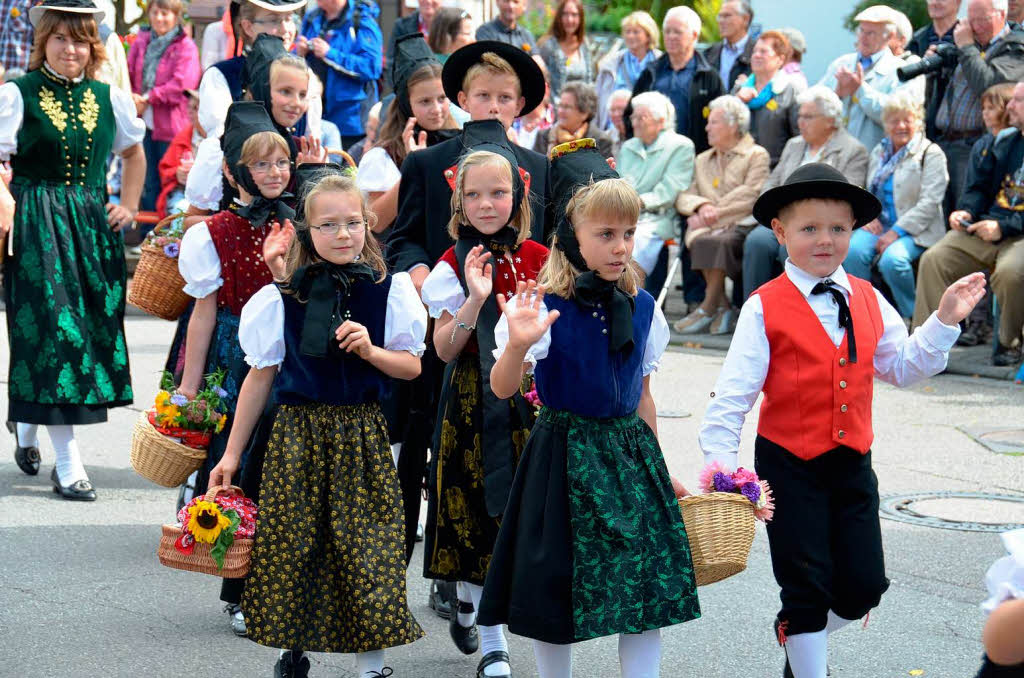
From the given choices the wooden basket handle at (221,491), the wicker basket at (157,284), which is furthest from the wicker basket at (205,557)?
the wicker basket at (157,284)

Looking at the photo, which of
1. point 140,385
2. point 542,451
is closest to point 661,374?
point 140,385

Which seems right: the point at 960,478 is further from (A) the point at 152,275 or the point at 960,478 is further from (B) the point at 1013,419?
(A) the point at 152,275

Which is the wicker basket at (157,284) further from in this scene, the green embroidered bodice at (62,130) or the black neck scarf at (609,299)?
the black neck scarf at (609,299)

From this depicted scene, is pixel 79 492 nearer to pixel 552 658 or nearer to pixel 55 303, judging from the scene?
pixel 55 303

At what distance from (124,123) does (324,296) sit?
10.4 feet

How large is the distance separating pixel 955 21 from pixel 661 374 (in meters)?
3.87

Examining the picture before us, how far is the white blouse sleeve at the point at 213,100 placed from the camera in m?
6.37

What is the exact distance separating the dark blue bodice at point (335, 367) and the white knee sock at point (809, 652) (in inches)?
58.0

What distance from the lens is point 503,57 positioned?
5074 mm

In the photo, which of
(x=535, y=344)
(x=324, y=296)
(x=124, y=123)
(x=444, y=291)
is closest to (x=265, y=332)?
(x=324, y=296)

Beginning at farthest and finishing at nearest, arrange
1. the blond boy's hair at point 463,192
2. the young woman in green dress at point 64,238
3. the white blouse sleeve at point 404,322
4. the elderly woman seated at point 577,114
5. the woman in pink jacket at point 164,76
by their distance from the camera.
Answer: the woman in pink jacket at point 164,76 → the elderly woman seated at point 577,114 → the young woman in green dress at point 64,238 → the blond boy's hair at point 463,192 → the white blouse sleeve at point 404,322

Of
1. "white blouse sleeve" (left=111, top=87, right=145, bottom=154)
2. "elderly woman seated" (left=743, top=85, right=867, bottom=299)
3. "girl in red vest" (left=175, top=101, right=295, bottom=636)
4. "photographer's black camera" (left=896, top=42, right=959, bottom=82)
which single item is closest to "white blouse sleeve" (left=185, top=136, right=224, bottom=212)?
"girl in red vest" (left=175, top=101, right=295, bottom=636)

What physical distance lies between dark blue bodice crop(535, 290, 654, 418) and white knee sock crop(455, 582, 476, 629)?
100 cm

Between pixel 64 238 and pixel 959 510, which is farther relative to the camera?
pixel 64 238
